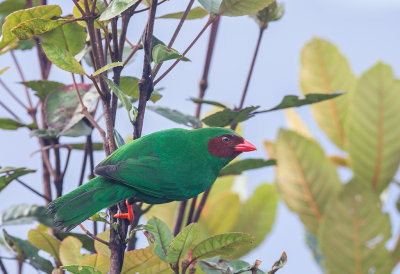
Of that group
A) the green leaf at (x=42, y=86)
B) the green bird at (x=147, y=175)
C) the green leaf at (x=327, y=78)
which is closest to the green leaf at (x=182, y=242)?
the green bird at (x=147, y=175)

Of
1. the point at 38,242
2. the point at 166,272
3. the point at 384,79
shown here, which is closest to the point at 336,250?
the point at 384,79

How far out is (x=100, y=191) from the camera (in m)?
1.54

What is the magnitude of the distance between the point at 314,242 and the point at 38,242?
5.23 ft

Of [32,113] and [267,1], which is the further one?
[32,113]

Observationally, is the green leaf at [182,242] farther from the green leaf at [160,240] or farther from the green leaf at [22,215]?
the green leaf at [22,215]

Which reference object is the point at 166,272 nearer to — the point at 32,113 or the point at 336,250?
the point at 32,113

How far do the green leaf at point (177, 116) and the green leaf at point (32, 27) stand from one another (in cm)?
47

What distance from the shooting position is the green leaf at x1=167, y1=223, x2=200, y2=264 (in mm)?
1463

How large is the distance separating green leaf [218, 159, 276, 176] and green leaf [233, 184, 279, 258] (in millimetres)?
810

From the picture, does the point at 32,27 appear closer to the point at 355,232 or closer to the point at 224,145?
the point at 224,145

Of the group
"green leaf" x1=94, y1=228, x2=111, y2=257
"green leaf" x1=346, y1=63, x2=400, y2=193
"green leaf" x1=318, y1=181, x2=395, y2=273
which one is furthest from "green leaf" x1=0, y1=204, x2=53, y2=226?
"green leaf" x1=346, y1=63, x2=400, y2=193

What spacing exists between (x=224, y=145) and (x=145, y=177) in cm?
36

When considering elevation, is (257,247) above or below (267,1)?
below

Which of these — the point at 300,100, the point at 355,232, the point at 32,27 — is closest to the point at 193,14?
the point at 300,100
